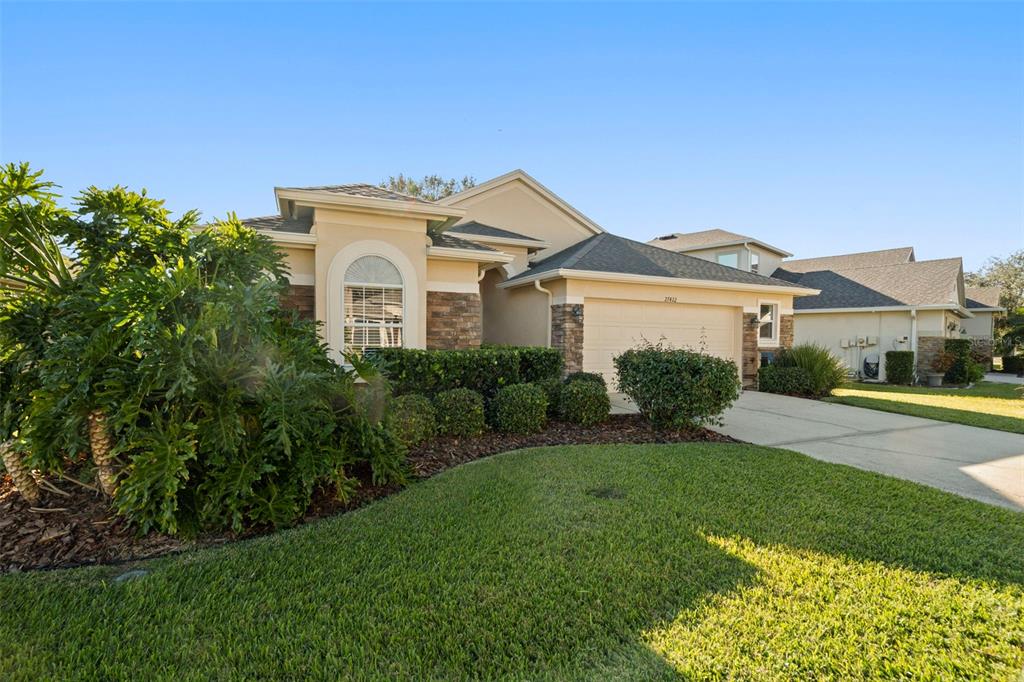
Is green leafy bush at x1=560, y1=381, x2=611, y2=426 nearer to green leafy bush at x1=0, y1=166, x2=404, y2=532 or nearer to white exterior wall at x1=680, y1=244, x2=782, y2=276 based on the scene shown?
green leafy bush at x1=0, y1=166, x2=404, y2=532

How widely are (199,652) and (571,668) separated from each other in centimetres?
186

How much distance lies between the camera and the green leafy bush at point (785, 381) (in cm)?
1203

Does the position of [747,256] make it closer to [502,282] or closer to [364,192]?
[502,282]

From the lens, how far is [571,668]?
2.22 m

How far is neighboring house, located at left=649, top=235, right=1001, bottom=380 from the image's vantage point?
17953mm

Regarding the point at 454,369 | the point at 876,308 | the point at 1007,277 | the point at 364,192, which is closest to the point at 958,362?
the point at 876,308

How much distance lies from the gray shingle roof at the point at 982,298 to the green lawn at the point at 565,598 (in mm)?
29608

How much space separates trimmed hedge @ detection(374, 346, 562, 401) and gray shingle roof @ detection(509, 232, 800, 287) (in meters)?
3.91

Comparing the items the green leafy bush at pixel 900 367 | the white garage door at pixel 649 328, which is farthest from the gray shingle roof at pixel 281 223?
the green leafy bush at pixel 900 367

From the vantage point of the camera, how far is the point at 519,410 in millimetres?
6969

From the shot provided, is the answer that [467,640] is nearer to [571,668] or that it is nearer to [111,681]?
[571,668]

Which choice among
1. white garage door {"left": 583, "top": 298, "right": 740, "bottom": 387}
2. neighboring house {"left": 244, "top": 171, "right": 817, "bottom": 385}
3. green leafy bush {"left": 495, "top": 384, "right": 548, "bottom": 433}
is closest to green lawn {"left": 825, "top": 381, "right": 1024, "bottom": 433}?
neighboring house {"left": 244, "top": 171, "right": 817, "bottom": 385}

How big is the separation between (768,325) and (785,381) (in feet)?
7.87

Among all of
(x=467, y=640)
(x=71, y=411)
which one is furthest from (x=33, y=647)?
(x=467, y=640)
